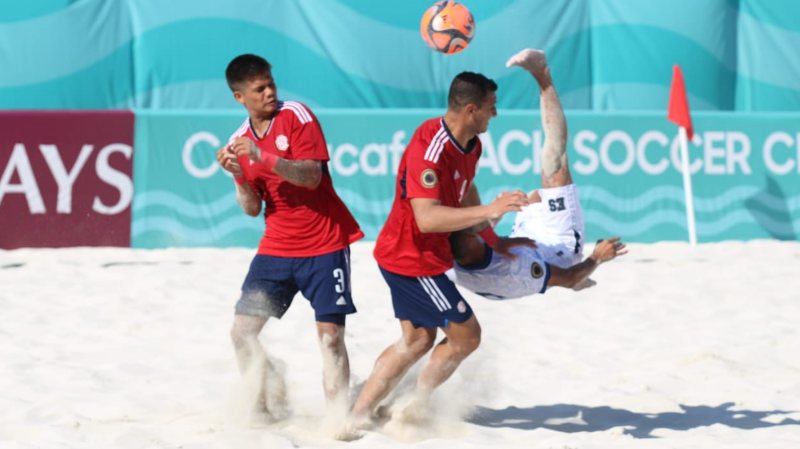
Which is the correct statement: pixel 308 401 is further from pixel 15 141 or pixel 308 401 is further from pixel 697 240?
pixel 697 240

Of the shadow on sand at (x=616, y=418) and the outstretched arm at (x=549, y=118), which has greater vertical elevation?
the outstretched arm at (x=549, y=118)

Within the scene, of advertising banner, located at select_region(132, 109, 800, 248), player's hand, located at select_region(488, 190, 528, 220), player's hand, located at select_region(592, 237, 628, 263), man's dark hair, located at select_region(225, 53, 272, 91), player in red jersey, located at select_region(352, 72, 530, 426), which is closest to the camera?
player's hand, located at select_region(488, 190, 528, 220)

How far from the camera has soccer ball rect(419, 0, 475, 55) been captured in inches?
225

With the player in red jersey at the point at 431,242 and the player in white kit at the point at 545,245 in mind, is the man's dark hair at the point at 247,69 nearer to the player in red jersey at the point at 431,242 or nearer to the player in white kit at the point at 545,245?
the player in red jersey at the point at 431,242

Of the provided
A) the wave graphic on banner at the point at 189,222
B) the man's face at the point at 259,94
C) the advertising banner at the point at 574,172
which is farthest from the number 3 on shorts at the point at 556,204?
the wave graphic on banner at the point at 189,222

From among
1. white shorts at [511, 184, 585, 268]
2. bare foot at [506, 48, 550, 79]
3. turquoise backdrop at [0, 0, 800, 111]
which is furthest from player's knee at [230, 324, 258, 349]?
turquoise backdrop at [0, 0, 800, 111]

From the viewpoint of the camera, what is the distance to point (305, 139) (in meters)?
4.79

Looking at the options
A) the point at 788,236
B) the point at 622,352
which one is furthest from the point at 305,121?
the point at 788,236

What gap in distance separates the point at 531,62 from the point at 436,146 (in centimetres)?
72

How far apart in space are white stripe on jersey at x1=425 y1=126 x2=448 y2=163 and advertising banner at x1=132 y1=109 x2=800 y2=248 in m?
5.70

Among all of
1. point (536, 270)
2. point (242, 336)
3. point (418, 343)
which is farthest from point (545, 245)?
point (242, 336)

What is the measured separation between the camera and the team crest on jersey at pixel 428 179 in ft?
15.1

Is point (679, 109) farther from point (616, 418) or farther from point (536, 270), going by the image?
point (536, 270)

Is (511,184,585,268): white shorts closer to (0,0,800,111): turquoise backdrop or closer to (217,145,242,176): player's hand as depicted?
(217,145,242,176): player's hand
